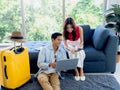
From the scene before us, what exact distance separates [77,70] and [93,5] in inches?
85.9

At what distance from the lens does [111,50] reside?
120 inches

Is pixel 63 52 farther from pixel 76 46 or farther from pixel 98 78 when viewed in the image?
pixel 98 78

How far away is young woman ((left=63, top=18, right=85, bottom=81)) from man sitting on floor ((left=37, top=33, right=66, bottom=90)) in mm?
334

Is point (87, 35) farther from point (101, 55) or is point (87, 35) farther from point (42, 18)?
point (42, 18)

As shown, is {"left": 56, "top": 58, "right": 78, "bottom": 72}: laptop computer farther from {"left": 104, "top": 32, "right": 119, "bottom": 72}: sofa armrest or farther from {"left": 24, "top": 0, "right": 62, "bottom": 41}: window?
{"left": 24, "top": 0, "right": 62, "bottom": 41}: window

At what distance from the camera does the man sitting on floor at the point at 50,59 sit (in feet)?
8.29

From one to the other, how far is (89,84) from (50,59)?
70 cm

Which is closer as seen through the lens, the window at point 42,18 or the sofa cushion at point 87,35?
the sofa cushion at point 87,35

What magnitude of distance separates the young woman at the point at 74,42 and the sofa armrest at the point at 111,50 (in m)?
0.43

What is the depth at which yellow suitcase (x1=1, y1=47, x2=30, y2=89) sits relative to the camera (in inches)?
95.0

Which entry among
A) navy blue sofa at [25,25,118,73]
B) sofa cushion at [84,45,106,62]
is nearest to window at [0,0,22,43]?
navy blue sofa at [25,25,118,73]

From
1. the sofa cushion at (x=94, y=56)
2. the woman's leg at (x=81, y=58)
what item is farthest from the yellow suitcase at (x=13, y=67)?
the sofa cushion at (x=94, y=56)

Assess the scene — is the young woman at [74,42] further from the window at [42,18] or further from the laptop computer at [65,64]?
the window at [42,18]

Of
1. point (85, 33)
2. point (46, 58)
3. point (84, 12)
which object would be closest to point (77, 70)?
point (46, 58)
